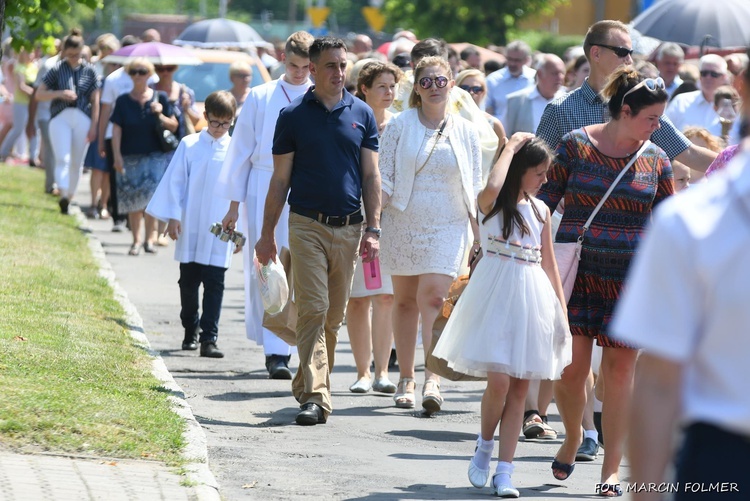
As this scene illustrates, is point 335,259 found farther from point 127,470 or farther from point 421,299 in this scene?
point 127,470

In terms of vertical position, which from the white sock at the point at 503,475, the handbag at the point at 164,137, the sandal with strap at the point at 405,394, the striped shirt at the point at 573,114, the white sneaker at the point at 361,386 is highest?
the striped shirt at the point at 573,114

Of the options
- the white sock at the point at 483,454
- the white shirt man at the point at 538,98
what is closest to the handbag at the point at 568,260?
the white sock at the point at 483,454

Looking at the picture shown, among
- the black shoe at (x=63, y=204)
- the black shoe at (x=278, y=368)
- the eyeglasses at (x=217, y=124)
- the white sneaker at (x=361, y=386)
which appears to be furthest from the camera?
the black shoe at (x=63, y=204)

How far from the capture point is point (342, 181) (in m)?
8.14

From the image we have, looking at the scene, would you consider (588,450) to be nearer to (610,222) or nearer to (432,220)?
(610,222)

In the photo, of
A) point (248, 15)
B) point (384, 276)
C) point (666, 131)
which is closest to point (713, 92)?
point (384, 276)

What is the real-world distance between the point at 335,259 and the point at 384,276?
1480mm

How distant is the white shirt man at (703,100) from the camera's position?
13070 millimetres

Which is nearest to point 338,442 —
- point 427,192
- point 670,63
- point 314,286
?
point 314,286

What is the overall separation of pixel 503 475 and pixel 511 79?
34.7 feet

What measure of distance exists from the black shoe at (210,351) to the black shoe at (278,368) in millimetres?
864

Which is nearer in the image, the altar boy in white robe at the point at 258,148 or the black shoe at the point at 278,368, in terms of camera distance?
the altar boy in white robe at the point at 258,148

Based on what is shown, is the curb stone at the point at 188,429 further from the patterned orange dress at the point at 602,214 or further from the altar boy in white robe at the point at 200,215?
the patterned orange dress at the point at 602,214

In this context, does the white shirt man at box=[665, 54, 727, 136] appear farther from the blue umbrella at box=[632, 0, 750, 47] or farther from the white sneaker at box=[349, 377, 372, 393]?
the white sneaker at box=[349, 377, 372, 393]
